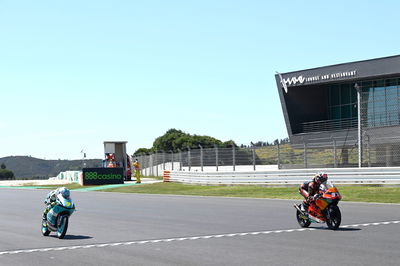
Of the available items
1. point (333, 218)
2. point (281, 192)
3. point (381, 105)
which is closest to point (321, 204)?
point (333, 218)

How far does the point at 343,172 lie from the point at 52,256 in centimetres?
1975

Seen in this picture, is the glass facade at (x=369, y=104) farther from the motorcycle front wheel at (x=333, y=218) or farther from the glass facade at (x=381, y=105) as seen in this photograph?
the motorcycle front wheel at (x=333, y=218)

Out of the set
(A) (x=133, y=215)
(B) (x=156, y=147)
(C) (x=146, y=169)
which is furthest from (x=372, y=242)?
(B) (x=156, y=147)

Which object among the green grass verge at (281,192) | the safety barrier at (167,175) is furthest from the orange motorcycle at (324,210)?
the safety barrier at (167,175)

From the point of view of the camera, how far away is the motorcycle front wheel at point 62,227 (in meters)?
12.6

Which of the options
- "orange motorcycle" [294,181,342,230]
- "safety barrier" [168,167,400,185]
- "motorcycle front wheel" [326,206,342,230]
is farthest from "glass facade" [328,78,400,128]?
"motorcycle front wheel" [326,206,342,230]

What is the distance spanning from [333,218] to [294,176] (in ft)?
55.0

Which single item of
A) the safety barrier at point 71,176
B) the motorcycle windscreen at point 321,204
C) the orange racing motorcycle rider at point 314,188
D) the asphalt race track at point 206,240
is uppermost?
the orange racing motorcycle rider at point 314,188

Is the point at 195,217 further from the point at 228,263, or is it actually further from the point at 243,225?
the point at 228,263

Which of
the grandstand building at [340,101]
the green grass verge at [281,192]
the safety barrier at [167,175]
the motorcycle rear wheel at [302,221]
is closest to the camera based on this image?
the motorcycle rear wheel at [302,221]

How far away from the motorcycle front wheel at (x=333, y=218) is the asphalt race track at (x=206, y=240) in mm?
168

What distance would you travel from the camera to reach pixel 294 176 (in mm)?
30031

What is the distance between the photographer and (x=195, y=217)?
56.8 feet

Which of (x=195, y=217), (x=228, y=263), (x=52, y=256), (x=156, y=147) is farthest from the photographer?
(x=156, y=147)
